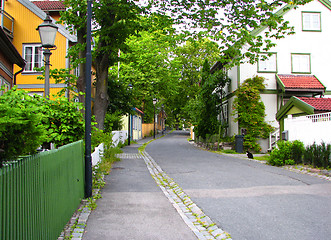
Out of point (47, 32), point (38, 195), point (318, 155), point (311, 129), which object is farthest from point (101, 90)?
point (38, 195)

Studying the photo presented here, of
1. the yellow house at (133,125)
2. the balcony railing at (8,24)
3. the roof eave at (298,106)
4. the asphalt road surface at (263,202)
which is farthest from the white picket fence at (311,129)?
the yellow house at (133,125)

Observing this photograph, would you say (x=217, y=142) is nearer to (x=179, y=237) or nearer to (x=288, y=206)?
(x=288, y=206)

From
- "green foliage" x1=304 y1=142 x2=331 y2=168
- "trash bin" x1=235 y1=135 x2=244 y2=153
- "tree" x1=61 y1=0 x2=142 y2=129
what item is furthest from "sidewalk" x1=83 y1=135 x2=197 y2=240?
"trash bin" x1=235 y1=135 x2=244 y2=153

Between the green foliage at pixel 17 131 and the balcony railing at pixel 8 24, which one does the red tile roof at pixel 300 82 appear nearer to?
the balcony railing at pixel 8 24

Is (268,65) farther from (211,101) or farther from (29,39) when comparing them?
(29,39)

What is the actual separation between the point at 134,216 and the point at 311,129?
370 inches

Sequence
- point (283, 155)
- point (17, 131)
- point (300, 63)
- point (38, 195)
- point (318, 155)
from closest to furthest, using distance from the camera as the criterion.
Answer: point (17, 131) < point (38, 195) < point (318, 155) < point (283, 155) < point (300, 63)

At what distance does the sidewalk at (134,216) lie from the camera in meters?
4.93

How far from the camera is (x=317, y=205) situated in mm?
6672

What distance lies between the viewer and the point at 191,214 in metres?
6.25

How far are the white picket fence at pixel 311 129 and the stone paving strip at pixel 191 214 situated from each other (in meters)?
6.12

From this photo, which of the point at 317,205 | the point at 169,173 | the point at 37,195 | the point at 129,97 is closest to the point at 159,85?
the point at 129,97

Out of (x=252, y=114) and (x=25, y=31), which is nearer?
(x=25, y=31)

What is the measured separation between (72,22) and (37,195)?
1183 cm
